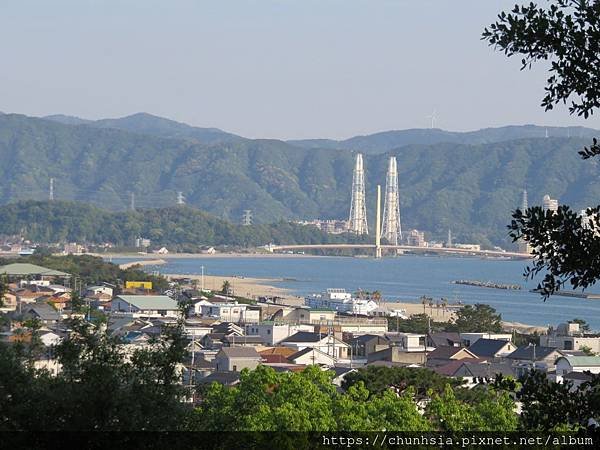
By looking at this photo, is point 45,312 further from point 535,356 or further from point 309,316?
point 535,356

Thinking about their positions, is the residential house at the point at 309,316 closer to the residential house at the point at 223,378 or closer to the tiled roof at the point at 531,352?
the tiled roof at the point at 531,352

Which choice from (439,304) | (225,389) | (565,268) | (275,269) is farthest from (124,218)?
(565,268)

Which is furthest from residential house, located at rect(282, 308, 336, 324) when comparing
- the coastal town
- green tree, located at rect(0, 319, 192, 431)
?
green tree, located at rect(0, 319, 192, 431)

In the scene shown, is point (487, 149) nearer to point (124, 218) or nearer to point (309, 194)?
point (309, 194)

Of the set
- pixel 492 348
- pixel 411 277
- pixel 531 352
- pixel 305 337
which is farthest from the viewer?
pixel 411 277

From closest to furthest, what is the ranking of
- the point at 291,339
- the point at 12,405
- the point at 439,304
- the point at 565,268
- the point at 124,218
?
the point at 565,268, the point at 12,405, the point at 291,339, the point at 439,304, the point at 124,218

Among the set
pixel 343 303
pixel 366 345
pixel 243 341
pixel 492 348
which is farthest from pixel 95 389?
pixel 343 303
